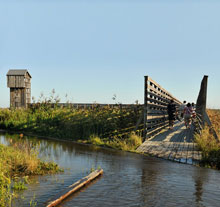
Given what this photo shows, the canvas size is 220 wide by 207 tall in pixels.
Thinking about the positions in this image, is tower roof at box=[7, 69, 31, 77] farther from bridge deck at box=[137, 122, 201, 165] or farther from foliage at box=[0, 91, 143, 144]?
bridge deck at box=[137, 122, 201, 165]

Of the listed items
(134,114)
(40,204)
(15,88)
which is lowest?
(40,204)

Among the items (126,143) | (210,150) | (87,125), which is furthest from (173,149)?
(87,125)

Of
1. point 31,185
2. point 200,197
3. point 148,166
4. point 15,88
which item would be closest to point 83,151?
point 148,166

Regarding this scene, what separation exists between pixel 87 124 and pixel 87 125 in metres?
0.07

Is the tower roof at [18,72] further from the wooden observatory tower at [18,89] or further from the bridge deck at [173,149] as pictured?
the bridge deck at [173,149]

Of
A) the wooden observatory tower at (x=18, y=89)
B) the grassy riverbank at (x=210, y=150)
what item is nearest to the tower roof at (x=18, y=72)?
the wooden observatory tower at (x=18, y=89)

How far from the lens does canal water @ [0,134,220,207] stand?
232 inches

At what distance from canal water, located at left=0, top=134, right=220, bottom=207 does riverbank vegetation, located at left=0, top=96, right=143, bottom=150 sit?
3211 millimetres

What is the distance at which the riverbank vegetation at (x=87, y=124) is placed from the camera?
49.1ft

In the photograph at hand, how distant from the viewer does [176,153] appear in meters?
11.1

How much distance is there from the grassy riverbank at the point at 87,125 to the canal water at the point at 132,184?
10.5ft

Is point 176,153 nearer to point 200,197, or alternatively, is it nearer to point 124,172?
point 124,172

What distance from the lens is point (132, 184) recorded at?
23.3 ft

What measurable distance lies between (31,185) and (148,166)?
12.7 feet
